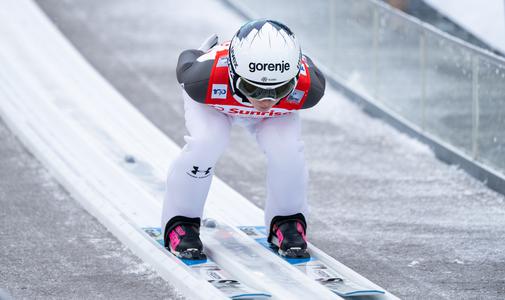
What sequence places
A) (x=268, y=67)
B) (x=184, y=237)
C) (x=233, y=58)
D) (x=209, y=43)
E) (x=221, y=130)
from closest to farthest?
(x=268, y=67) → (x=233, y=58) → (x=221, y=130) → (x=184, y=237) → (x=209, y=43)

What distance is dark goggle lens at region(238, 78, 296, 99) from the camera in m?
6.09

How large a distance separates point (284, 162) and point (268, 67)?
0.66m

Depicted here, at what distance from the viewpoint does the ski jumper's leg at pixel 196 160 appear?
20.9 ft

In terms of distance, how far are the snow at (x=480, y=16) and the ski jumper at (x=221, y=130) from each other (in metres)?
5.38

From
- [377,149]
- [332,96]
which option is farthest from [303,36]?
[377,149]

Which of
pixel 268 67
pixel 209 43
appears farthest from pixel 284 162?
pixel 209 43

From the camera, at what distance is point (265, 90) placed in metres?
6.09

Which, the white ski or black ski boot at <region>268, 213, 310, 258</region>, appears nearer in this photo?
the white ski

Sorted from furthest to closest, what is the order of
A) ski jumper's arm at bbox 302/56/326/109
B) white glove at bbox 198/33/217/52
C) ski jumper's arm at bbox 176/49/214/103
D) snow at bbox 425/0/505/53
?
snow at bbox 425/0/505/53 → white glove at bbox 198/33/217/52 → ski jumper's arm at bbox 302/56/326/109 → ski jumper's arm at bbox 176/49/214/103

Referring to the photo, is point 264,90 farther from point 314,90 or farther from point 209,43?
point 209,43

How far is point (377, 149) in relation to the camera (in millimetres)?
9500

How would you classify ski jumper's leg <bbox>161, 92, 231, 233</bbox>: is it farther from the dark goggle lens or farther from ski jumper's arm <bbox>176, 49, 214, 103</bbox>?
the dark goggle lens

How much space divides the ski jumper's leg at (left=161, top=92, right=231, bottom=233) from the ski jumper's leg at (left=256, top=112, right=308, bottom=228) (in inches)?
9.2

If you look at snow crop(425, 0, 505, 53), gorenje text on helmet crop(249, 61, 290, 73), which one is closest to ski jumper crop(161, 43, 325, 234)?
gorenje text on helmet crop(249, 61, 290, 73)
